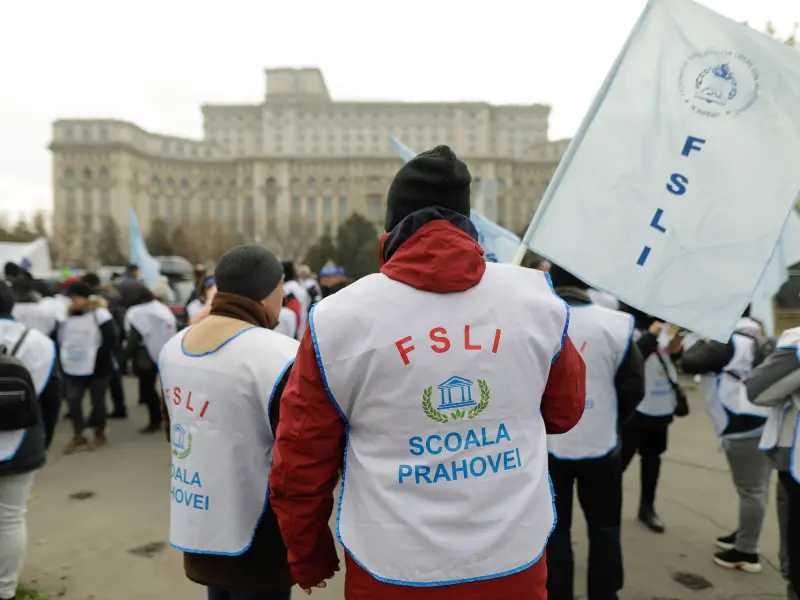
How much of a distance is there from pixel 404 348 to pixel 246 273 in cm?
100

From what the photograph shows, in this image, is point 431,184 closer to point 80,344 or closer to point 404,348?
point 404,348

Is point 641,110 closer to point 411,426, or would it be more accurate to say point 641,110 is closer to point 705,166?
point 705,166

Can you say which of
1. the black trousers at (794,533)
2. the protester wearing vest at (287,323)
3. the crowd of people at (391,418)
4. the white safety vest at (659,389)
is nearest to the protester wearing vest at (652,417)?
the white safety vest at (659,389)

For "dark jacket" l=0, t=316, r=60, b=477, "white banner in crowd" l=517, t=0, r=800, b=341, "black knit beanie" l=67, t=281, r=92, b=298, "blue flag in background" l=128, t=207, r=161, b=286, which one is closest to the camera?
"white banner in crowd" l=517, t=0, r=800, b=341

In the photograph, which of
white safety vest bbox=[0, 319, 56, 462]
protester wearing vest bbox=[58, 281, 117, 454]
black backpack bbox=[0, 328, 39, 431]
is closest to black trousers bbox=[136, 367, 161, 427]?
protester wearing vest bbox=[58, 281, 117, 454]

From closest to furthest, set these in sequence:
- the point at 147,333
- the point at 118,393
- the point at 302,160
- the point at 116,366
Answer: the point at 147,333, the point at 116,366, the point at 118,393, the point at 302,160

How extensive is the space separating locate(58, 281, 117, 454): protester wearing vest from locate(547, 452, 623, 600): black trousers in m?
5.38

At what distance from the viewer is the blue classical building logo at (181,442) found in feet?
7.14

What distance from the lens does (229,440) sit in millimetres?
2104

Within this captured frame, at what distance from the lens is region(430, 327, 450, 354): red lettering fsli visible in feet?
5.15

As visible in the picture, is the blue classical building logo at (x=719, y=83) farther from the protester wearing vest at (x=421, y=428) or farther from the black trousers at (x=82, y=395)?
the black trousers at (x=82, y=395)

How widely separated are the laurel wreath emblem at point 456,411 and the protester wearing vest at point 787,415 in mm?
2004

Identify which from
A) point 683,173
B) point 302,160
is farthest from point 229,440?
point 302,160

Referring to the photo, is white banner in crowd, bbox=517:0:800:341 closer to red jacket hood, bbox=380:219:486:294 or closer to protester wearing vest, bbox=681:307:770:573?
red jacket hood, bbox=380:219:486:294
